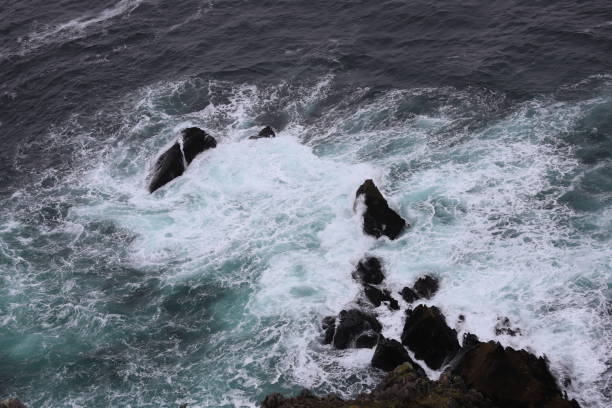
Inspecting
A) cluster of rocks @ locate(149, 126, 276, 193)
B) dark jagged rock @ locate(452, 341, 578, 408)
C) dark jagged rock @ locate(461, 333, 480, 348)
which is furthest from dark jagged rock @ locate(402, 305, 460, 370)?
cluster of rocks @ locate(149, 126, 276, 193)

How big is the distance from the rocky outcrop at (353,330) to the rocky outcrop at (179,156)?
23.7 m

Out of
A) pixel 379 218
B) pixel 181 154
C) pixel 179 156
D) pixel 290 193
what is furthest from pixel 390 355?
pixel 181 154

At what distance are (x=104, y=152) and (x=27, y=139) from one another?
9.76 metres

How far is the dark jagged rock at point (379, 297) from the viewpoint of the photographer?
41.5m

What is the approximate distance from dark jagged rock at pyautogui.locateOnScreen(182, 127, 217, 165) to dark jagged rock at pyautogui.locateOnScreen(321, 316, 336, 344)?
934 inches

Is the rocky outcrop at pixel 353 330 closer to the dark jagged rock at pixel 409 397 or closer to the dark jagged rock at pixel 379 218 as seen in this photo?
the dark jagged rock at pixel 409 397

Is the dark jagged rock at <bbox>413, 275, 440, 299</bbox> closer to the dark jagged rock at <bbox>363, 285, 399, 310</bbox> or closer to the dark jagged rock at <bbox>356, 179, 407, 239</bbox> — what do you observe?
the dark jagged rock at <bbox>363, 285, 399, 310</bbox>

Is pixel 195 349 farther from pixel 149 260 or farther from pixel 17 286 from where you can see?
pixel 17 286

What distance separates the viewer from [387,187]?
170ft

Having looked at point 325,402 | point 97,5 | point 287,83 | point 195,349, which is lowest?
point 195,349

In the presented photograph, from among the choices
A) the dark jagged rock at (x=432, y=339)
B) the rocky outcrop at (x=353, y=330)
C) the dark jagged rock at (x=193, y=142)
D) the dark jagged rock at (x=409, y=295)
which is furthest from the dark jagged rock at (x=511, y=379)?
the dark jagged rock at (x=193, y=142)

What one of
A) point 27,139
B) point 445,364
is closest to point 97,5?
point 27,139

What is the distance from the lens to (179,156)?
185 feet

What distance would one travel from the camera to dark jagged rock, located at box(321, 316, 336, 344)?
4012cm
